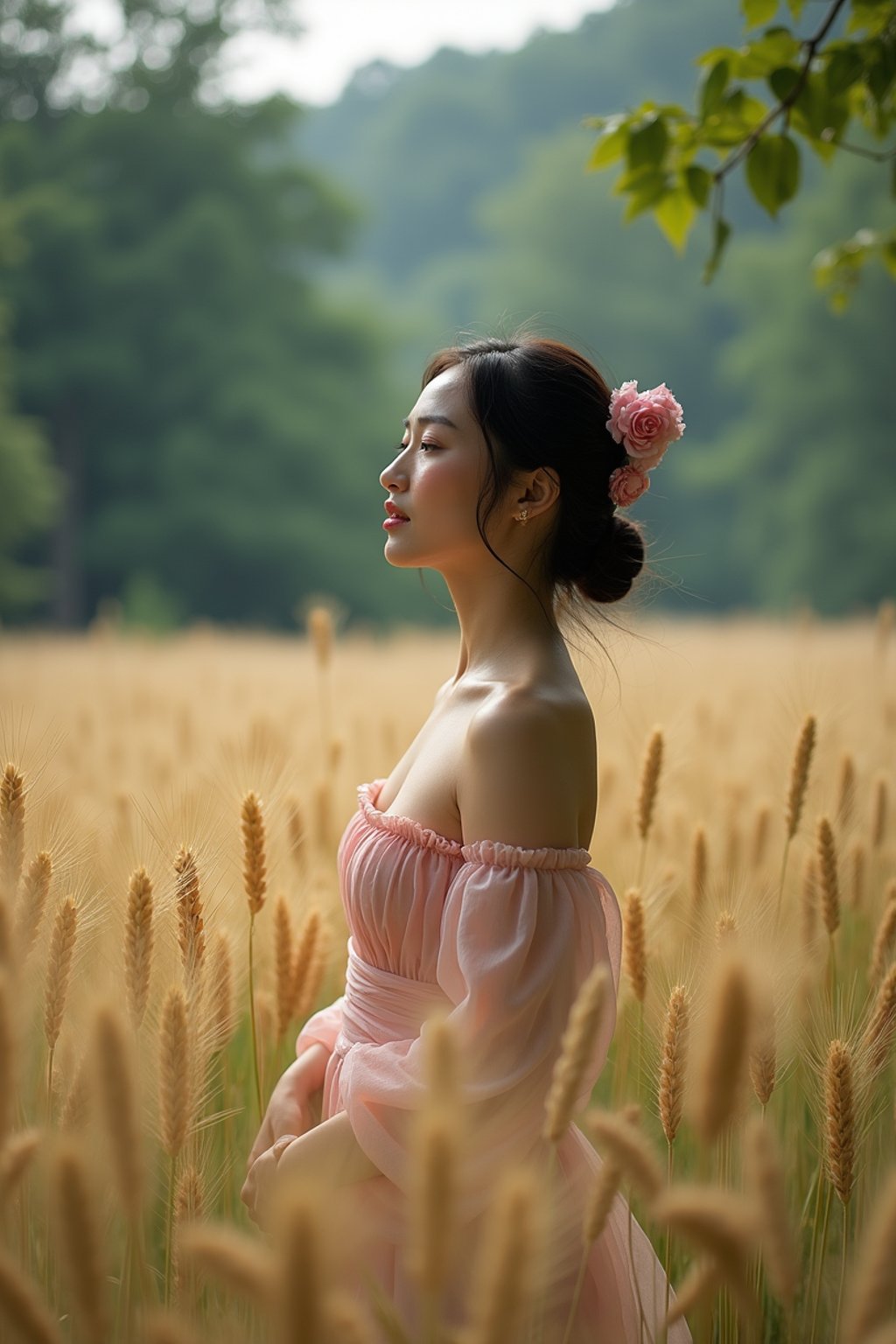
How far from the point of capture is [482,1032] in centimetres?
99

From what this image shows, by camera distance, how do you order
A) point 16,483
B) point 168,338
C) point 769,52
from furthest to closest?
point 168,338
point 16,483
point 769,52

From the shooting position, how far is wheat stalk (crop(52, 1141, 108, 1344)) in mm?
612

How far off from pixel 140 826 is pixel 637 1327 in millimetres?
723

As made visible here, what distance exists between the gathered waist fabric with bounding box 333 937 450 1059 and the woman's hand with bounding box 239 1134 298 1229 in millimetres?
114

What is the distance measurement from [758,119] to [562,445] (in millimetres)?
920

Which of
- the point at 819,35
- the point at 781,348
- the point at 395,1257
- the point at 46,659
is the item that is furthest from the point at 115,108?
the point at 395,1257

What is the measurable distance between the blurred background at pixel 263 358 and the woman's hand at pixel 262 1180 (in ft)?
37.0

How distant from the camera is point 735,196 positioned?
80.4 feet

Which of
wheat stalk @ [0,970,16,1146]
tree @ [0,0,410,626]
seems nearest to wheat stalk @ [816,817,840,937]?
wheat stalk @ [0,970,16,1146]

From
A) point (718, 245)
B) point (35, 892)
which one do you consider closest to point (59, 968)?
point (35, 892)

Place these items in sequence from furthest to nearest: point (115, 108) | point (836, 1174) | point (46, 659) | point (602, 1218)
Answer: point (115, 108) < point (46, 659) < point (836, 1174) < point (602, 1218)

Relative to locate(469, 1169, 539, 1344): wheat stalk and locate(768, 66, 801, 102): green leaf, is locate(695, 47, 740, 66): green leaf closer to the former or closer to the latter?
locate(768, 66, 801, 102): green leaf

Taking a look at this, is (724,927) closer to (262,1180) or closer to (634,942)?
(634,942)

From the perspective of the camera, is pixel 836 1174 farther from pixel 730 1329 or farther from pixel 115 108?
pixel 115 108
